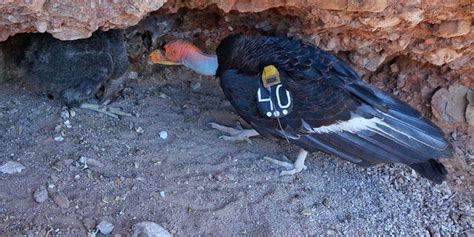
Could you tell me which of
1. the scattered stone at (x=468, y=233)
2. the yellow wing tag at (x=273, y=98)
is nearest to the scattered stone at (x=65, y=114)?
the yellow wing tag at (x=273, y=98)

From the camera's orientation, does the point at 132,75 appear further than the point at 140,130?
Yes

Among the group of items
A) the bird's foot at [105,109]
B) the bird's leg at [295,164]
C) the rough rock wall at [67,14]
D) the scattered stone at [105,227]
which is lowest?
the scattered stone at [105,227]

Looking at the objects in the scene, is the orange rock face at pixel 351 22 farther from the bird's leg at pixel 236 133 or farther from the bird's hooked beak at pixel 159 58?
the bird's leg at pixel 236 133

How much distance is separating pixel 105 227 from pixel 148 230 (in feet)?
0.70

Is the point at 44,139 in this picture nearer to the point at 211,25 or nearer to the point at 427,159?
the point at 211,25

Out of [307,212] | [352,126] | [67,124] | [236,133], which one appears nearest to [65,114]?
[67,124]

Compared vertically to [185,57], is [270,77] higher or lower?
higher

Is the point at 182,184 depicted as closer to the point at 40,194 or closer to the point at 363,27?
the point at 40,194

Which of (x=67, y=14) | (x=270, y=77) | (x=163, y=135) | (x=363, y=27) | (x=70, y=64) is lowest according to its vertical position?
(x=163, y=135)

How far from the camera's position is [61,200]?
2957 millimetres

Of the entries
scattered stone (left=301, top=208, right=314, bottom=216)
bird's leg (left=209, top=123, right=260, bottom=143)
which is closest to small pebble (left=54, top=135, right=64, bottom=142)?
bird's leg (left=209, top=123, right=260, bottom=143)

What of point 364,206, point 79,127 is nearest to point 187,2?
point 79,127

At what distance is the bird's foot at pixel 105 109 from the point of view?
3689 mm

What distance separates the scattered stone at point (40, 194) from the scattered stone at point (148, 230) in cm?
48
